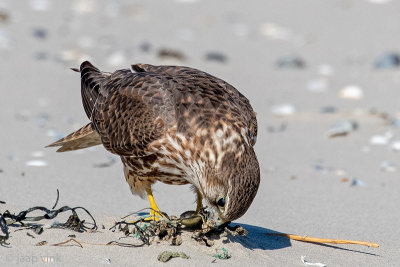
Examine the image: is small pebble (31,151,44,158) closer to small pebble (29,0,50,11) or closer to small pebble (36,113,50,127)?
small pebble (36,113,50,127)

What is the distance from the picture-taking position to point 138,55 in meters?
12.5

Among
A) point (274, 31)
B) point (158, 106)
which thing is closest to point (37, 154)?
point (158, 106)

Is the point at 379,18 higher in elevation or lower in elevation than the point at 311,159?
higher

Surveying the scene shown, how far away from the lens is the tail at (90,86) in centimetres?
704

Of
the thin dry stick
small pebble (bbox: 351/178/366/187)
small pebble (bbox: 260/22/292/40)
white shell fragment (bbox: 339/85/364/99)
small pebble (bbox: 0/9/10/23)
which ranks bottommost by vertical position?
the thin dry stick

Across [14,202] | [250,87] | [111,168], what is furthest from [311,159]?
[14,202]

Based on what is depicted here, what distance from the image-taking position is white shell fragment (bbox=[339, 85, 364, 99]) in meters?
11.5

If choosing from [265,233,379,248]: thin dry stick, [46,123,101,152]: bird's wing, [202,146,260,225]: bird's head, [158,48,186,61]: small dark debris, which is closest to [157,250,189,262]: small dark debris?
[202,146,260,225]: bird's head

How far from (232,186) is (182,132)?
700 mm

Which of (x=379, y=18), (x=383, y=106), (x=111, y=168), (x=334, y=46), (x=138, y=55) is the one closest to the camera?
(x=111, y=168)

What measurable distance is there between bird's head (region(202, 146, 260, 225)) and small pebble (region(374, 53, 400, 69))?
7864mm

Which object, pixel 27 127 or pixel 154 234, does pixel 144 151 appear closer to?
pixel 154 234

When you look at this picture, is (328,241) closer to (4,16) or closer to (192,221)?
(192,221)

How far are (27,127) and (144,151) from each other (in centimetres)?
381
